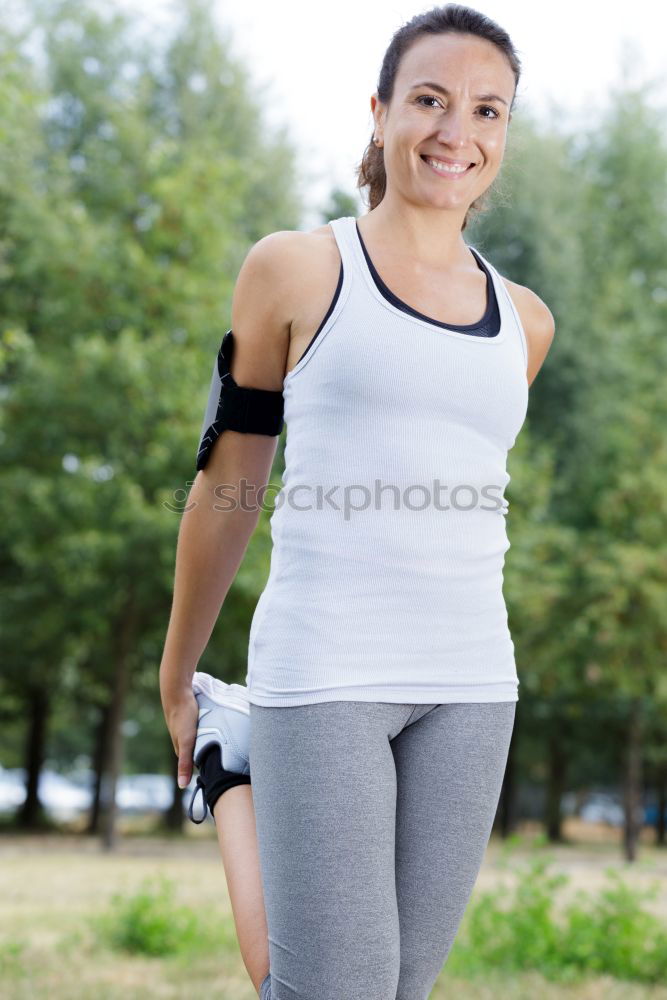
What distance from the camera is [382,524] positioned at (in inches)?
60.7

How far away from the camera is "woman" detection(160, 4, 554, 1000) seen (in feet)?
4.90

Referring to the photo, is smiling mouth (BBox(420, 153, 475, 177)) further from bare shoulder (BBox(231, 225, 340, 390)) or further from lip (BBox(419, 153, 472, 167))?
bare shoulder (BBox(231, 225, 340, 390))

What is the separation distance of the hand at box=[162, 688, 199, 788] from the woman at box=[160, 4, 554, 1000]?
0.30 feet

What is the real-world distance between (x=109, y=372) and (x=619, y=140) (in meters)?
13.1

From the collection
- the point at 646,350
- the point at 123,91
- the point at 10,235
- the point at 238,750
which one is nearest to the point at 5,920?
the point at 238,750

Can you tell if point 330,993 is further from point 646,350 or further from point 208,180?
point 646,350

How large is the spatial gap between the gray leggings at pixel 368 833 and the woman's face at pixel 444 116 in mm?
777

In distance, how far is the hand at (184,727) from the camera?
6.10 feet

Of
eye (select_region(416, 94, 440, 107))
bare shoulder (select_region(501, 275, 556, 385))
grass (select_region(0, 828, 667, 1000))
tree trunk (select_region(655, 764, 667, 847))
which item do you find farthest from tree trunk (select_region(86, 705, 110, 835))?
eye (select_region(416, 94, 440, 107))

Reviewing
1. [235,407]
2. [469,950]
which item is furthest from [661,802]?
[235,407]

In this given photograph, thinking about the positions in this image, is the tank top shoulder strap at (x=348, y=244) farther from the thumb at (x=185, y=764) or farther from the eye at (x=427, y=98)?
the thumb at (x=185, y=764)

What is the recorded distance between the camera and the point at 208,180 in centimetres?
1495

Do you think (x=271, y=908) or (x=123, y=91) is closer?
(x=271, y=908)

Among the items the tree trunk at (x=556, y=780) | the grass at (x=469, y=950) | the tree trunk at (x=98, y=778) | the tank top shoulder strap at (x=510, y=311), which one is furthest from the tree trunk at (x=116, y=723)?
the tank top shoulder strap at (x=510, y=311)
